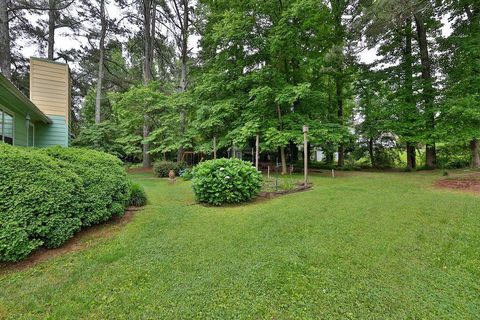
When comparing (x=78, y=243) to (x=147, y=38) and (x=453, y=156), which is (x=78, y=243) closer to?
(x=147, y=38)

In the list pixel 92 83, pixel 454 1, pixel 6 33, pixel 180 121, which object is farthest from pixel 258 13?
pixel 92 83

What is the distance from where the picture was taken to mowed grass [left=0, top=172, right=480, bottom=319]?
198 centimetres

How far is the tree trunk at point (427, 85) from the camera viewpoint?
10.9 m

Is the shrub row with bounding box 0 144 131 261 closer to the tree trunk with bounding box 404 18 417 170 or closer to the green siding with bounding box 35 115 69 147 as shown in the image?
the green siding with bounding box 35 115 69 147

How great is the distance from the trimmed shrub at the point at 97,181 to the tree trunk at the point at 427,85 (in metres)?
12.7

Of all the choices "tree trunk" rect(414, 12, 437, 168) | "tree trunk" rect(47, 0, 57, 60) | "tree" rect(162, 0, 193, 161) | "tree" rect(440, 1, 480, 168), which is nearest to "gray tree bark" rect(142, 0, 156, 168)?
"tree" rect(162, 0, 193, 161)

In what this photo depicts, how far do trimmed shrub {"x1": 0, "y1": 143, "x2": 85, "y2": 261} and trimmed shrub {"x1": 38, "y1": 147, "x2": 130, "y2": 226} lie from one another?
0.24 metres

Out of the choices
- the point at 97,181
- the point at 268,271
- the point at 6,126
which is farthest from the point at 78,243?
the point at 6,126

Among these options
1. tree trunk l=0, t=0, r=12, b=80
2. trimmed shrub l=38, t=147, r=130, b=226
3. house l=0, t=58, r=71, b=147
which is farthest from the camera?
tree trunk l=0, t=0, r=12, b=80

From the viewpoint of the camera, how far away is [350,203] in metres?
5.30

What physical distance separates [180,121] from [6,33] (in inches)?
327

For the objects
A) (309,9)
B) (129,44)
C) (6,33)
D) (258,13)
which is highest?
(129,44)

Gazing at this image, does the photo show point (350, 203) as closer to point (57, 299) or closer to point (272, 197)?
point (272, 197)

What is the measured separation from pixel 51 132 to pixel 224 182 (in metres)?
7.81
